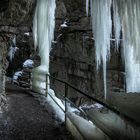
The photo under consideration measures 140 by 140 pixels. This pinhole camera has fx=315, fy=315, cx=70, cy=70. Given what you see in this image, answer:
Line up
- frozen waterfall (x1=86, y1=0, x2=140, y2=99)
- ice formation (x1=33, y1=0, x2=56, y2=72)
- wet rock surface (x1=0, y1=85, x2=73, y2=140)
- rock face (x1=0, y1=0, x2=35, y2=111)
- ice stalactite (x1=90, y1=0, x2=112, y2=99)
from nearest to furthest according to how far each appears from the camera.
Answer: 1. wet rock surface (x1=0, y1=85, x2=73, y2=140)
2. rock face (x1=0, y1=0, x2=35, y2=111)
3. frozen waterfall (x1=86, y1=0, x2=140, y2=99)
4. ice stalactite (x1=90, y1=0, x2=112, y2=99)
5. ice formation (x1=33, y1=0, x2=56, y2=72)

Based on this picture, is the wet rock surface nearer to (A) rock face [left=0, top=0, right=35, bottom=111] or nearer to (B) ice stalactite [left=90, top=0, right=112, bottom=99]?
(A) rock face [left=0, top=0, right=35, bottom=111]

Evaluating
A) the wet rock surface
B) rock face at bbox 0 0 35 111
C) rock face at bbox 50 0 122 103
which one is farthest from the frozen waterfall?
rock face at bbox 50 0 122 103

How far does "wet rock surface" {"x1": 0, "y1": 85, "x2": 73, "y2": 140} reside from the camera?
554 centimetres

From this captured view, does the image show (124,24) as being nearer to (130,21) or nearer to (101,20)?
(130,21)

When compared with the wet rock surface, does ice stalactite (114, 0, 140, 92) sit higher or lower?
higher

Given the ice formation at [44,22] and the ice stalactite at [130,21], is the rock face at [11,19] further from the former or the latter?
the ice stalactite at [130,21]

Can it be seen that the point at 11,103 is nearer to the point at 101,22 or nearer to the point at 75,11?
the point at 101,22

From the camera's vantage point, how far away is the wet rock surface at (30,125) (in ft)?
18.2

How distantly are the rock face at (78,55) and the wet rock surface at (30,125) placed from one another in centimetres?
986

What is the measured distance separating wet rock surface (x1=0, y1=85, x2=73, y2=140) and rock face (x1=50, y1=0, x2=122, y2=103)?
9857 millimetres

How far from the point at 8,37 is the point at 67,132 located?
4.07 meters

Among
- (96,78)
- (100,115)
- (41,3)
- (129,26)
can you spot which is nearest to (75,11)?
(96,78)

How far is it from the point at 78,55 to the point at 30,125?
13.8m

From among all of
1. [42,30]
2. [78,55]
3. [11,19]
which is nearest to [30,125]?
[11,19]
